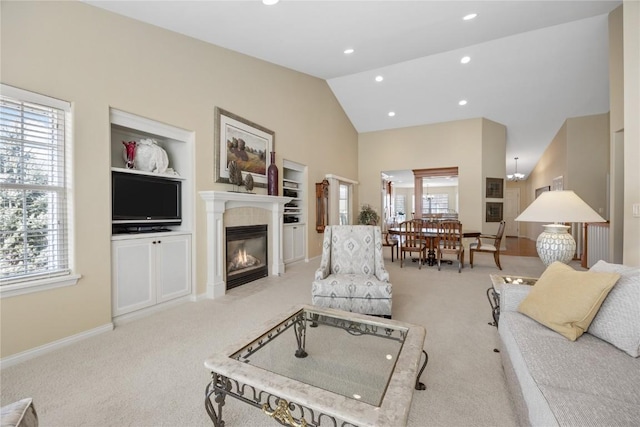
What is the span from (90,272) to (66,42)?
77.7 inches

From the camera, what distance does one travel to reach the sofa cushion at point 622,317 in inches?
52.3

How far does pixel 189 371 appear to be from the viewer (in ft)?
6.25

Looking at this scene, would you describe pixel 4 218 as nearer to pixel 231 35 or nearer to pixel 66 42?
pixel 66 42

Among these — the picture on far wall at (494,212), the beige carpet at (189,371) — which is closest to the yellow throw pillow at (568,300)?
the beige carpet at (189,371)

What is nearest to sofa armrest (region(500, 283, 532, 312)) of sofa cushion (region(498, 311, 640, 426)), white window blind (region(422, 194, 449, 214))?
sofa cushion (region(498, 311, 640, 426))

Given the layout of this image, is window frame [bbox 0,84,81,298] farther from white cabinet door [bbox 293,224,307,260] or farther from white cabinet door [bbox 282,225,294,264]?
white cabinet door [bbox 293,224,307,260]

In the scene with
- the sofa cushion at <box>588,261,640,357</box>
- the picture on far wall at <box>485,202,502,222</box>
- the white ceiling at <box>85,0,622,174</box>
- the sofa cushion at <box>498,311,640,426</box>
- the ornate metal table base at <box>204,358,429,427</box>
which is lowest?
the ornate metal table base at <box>204,358,429,427</box>

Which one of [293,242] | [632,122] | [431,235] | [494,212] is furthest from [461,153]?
[293,242]

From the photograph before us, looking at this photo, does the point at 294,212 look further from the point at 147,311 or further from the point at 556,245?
the point at 556,245

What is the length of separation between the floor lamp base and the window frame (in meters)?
4.15

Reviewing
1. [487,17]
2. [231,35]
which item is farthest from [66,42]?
[487,17]

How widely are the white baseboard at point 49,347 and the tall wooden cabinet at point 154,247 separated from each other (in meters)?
0.17

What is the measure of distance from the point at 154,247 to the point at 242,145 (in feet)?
6.31

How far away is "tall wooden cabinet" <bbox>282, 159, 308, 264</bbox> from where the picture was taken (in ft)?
17.4
